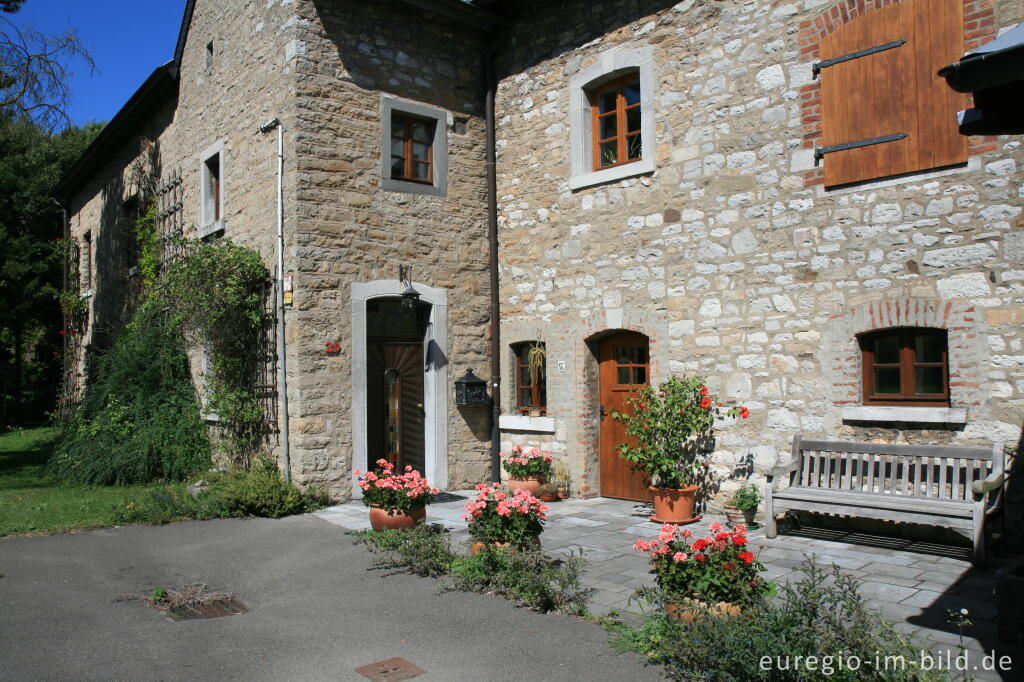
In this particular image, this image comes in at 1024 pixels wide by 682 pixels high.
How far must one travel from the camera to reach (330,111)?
8727 millimetres

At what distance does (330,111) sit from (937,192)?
20.8 feet

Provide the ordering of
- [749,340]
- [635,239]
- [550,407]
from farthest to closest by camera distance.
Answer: [550,407], [635,239], [749,340]

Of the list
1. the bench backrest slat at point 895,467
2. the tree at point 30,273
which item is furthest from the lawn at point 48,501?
the tree at point 30,273

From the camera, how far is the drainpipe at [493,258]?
9.73 m

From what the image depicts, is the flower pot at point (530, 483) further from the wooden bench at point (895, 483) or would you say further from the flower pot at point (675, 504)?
the wooden bench at point (895, 483)

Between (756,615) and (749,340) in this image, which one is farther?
(749,340)

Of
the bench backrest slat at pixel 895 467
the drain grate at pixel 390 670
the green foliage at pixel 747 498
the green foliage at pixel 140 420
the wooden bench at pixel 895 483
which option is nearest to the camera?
the drain grate at pixel 390 670

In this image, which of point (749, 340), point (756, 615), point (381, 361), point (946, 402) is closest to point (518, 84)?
point (381, 361)

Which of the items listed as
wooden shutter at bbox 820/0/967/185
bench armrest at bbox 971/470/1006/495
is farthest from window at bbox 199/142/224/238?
bench armrest at bbox 971/470/1006/495

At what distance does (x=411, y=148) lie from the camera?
9547mm

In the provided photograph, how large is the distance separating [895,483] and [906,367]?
3.41 feet

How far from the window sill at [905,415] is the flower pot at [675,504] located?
5.52 feet

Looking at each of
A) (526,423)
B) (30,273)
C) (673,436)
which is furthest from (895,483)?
(30,273)

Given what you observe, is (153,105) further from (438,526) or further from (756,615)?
(756,615)
